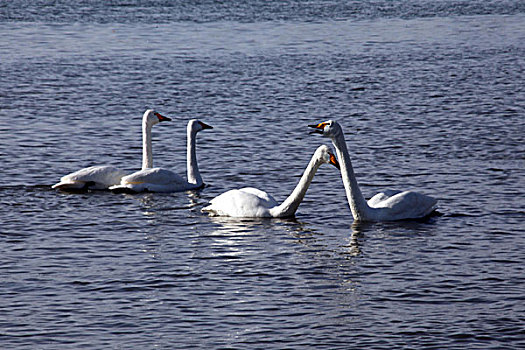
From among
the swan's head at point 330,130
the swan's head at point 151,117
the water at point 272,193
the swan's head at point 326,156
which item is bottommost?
the water at point 272,193

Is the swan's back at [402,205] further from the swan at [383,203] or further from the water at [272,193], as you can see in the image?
the water at [272,193]

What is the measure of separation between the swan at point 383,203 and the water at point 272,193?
0.23 metres

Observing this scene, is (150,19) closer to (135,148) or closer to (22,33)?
(22,33)

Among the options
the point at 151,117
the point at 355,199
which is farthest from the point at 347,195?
the point at 151,117

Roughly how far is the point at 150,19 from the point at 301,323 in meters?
36.1

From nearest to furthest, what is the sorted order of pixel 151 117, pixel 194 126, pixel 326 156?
pixel 326 156 < pixel 194 126 < pixel 151 117

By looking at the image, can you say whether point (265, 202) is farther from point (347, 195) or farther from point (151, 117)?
point (151, 117)

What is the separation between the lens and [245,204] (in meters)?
15.0

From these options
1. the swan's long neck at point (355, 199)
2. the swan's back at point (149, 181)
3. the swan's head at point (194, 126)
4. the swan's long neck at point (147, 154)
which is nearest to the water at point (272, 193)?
the swan's back at point (149, 181)

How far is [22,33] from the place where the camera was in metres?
41.2

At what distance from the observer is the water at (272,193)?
1070 cm

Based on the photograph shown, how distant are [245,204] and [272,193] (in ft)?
5.73

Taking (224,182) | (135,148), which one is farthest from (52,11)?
Answer: (224,182)

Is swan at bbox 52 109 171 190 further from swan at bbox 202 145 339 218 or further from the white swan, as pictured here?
swan at bbox 202 145 339 218
